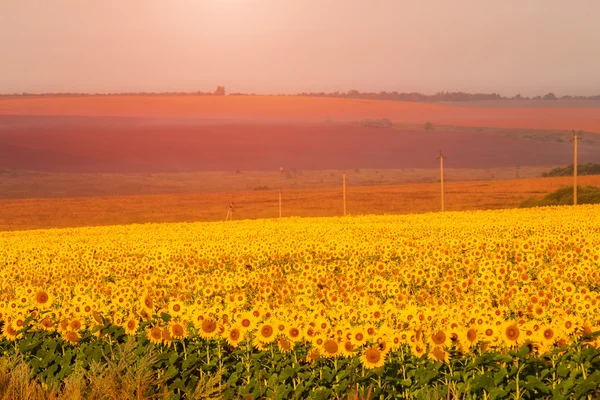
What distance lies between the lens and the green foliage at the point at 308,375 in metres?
9.77

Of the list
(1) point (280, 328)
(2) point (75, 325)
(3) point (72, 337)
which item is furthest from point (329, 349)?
(2) point (75, 325)

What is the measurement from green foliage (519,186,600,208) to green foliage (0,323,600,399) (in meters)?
60.0

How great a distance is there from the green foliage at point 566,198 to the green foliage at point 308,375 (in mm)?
60037

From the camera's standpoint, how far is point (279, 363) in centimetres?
1054

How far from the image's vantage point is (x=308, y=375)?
10.3 meters

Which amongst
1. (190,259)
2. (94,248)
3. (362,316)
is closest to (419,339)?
(362,316)

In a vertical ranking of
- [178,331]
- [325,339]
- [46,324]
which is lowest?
[46,324]

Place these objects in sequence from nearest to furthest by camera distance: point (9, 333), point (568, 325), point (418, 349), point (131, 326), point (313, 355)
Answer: point (418, 349)
point (313, 355)
point (568, 325)
point (131, 326)
point (9, 333)

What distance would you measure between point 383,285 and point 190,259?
765cm

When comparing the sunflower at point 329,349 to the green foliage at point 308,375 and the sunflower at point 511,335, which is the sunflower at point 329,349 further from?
the sunflower at point 511,335

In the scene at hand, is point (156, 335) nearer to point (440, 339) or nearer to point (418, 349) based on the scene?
point (418, 349)

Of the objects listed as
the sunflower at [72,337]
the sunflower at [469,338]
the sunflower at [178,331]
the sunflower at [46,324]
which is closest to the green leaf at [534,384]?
the sunflower at [469,338]

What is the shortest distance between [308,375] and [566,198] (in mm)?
62937

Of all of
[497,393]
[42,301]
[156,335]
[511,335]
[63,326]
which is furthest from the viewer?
[42,301]
